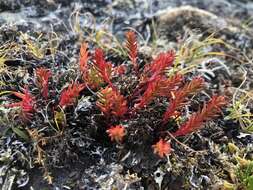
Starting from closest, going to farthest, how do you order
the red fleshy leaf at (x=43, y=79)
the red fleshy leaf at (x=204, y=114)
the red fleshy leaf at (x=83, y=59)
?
the red fleshy leaf at (x=204, y=114), the red fleshy leaf at (x=43, y=79), the red fleshy leaf at (x=83, y=59)

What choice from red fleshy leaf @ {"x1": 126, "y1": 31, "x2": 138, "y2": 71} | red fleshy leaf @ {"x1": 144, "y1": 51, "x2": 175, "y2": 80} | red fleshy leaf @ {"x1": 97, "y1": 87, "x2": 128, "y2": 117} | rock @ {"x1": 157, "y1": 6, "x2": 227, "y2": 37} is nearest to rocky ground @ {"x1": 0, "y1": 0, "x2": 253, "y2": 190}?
rock @ {"x1": 157, "y1": 6, "x2": 227, "y2": 37}

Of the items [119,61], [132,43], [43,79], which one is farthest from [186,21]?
[43,79]

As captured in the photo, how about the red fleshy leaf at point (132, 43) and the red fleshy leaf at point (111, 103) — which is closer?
the red fleshy leaf at point (111, 103)

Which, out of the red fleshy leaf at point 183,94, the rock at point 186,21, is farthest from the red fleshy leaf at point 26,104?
the rock at point 186,21

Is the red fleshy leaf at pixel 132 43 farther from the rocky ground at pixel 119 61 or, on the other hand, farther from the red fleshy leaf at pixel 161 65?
the rocky ground at pixel 119 61

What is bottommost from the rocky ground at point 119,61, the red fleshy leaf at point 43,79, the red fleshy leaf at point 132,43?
the rocky ground at point 119,61

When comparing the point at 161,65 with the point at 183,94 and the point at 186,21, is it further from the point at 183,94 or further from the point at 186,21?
the point at 186,21
